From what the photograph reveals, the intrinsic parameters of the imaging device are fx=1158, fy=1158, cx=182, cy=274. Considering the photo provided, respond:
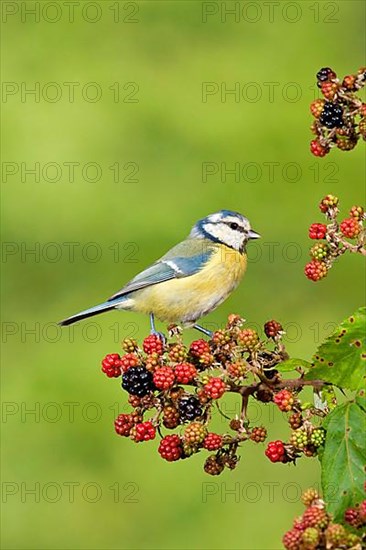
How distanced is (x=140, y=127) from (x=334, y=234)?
583 centimetres

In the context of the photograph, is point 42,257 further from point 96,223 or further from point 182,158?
point 182,158

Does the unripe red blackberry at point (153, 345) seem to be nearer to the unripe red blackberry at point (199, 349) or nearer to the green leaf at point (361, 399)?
the unripe red blackberry at point (199, 349)

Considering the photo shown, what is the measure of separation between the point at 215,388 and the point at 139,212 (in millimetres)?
5211

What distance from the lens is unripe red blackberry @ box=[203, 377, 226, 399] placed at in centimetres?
158

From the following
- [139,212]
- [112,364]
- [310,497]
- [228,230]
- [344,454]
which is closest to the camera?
[310,497]

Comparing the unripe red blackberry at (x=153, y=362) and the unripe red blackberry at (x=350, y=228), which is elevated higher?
the unripe red blackberry at (x=350, y=228)

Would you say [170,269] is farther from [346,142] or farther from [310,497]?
[310,497]

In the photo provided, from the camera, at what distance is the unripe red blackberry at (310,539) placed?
131 cm

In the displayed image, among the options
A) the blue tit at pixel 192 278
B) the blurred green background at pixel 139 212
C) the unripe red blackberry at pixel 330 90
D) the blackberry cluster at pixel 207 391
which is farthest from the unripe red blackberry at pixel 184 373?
the blurred green background at pixel 139 212

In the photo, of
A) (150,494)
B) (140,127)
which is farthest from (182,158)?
(150,494)

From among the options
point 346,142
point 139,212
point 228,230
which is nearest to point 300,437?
point 346,142

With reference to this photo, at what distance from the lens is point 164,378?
160cm

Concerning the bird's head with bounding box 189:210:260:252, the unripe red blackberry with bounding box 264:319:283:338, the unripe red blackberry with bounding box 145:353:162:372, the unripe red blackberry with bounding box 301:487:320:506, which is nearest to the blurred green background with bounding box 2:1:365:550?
the bird's head with bounding box 189:210:260:252

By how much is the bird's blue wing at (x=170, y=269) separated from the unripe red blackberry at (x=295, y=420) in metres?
1.11
